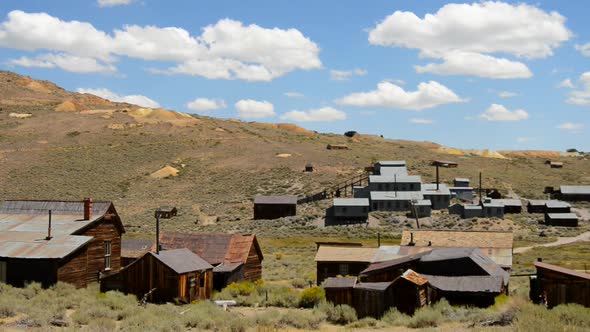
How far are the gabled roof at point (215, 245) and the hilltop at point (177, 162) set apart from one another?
116 feet

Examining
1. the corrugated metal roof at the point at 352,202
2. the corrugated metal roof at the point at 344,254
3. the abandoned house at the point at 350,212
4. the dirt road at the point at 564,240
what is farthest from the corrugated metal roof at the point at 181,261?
the corrugated metal roof at the point at 352,202

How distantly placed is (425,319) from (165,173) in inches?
3303

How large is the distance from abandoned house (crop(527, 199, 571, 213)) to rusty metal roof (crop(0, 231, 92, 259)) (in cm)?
6008

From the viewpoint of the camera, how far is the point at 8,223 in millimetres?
33250

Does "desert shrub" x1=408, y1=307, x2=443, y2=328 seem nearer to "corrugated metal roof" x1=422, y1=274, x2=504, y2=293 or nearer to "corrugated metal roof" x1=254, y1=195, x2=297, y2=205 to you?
"corrugated metal roof" x1=422, y1=274, x2=504, y2=293

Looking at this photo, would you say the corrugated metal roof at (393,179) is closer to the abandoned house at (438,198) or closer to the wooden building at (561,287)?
the abandoned house at (438,198)

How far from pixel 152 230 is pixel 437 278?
153ft

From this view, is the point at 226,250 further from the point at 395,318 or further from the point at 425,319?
the point at 425,319

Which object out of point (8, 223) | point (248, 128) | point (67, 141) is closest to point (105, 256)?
point (8, 223)

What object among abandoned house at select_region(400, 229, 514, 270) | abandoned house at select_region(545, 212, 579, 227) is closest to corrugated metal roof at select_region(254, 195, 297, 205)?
abandoned house at select_region(545, 212, 579, 227)

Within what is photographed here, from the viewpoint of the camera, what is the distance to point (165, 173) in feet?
335

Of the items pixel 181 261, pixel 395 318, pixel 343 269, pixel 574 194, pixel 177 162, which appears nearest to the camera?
pixel 395 318

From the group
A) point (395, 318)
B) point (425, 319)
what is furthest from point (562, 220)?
point (425, 319)

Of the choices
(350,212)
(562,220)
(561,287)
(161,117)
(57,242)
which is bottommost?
(562,220)
